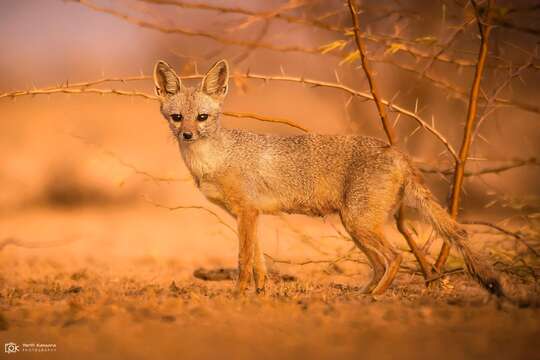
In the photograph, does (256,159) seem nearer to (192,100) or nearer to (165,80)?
(192,100)

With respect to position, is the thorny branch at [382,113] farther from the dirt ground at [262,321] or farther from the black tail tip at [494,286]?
the black tail tip at [494,286]

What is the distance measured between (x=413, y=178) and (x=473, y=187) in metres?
10.0

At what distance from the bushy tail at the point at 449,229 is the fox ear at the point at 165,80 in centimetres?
225

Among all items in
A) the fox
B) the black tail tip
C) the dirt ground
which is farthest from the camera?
the fox

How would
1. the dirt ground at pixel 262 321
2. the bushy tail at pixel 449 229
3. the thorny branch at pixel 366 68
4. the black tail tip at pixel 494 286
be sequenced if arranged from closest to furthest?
the dirt ground at pixel 262 321, the black tail tip at pixel 494 286, the bushy tail at pixel 449 229, the thorny branch at pixel 366 68

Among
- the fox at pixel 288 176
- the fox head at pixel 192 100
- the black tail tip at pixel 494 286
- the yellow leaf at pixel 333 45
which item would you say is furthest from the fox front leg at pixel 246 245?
the black tail tip at pixel 494 286

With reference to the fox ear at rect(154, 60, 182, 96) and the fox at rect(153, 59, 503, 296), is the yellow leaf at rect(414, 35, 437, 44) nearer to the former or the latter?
the fox at rect(153, 59, 503, 296)

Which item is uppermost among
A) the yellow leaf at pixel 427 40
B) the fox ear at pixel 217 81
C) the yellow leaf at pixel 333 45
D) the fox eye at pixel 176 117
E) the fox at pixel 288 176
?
the yellow leaf at pixel 427 40

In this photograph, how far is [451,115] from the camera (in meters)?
15.7

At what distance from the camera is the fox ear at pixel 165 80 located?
228 inches

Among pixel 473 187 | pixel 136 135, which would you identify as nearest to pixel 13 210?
pixel 136 135

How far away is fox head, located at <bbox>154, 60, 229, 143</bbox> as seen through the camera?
5.63 meters

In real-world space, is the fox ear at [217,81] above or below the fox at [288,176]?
above

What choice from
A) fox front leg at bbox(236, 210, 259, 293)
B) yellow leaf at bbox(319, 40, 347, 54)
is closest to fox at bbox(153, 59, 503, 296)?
fox front leg at bbox(236, 210, 259, 293)
